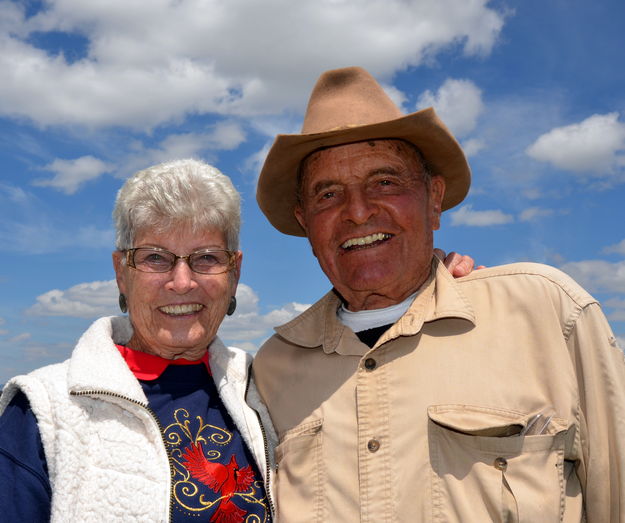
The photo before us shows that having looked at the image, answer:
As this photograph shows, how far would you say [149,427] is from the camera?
2.75 m

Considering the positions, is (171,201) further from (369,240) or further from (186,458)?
(186,458)

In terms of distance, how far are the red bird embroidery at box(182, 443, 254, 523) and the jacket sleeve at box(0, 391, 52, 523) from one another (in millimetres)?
622

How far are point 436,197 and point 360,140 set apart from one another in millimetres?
661

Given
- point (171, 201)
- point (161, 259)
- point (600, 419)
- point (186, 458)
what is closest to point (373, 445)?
point (186, 458)

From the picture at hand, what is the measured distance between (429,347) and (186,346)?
1296 millimetres

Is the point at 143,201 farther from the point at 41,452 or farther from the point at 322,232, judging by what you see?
the point at 41,452

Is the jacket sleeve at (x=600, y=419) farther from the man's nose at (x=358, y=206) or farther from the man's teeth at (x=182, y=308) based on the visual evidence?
the man's teeth at (x=182, y=308)

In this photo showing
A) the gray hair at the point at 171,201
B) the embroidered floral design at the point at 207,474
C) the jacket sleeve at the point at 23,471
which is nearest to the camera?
the jacket sleeve at the point at 23,471

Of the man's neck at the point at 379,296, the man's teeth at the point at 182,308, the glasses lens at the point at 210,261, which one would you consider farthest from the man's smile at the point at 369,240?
the man's teeth at the point at 182,308

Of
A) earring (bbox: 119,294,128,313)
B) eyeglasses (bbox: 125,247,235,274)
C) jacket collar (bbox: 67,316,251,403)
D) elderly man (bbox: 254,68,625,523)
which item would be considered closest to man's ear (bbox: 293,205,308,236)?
elderly man (bbox: 254,68,625,523)

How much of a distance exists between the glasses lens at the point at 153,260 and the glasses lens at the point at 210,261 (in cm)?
11

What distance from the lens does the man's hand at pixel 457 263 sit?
132 inches

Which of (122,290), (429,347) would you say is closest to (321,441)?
(429,347)

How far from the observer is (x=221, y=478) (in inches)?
111
